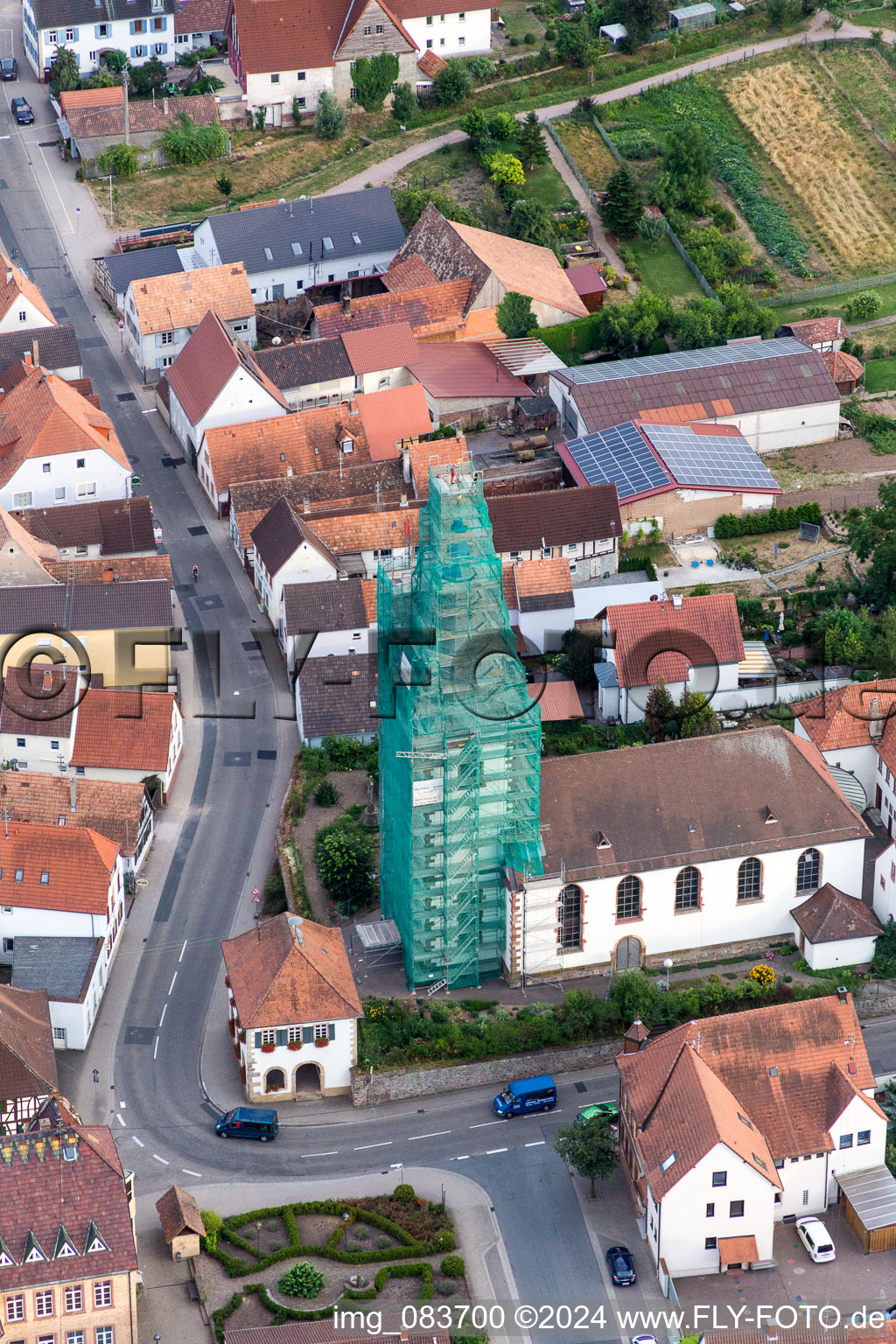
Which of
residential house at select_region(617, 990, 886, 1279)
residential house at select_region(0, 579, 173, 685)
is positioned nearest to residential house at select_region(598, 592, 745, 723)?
residential house at select_region(0, 579, 173, 685)

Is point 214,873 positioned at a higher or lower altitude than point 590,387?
lower

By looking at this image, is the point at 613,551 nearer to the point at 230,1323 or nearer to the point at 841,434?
the point at 841,434

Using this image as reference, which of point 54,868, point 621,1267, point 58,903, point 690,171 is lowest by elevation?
point 621,1267

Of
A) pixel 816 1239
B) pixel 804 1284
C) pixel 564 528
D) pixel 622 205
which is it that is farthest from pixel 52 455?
pixel 804 1284

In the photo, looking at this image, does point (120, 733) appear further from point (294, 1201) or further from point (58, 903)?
point (294, 1201)

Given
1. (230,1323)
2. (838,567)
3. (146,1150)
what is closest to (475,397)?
(838,567)

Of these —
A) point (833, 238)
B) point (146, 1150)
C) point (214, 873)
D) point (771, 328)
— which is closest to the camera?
point (146, 1150)

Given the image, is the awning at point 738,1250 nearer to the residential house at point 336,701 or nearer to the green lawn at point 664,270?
the residential house at point 336,701
